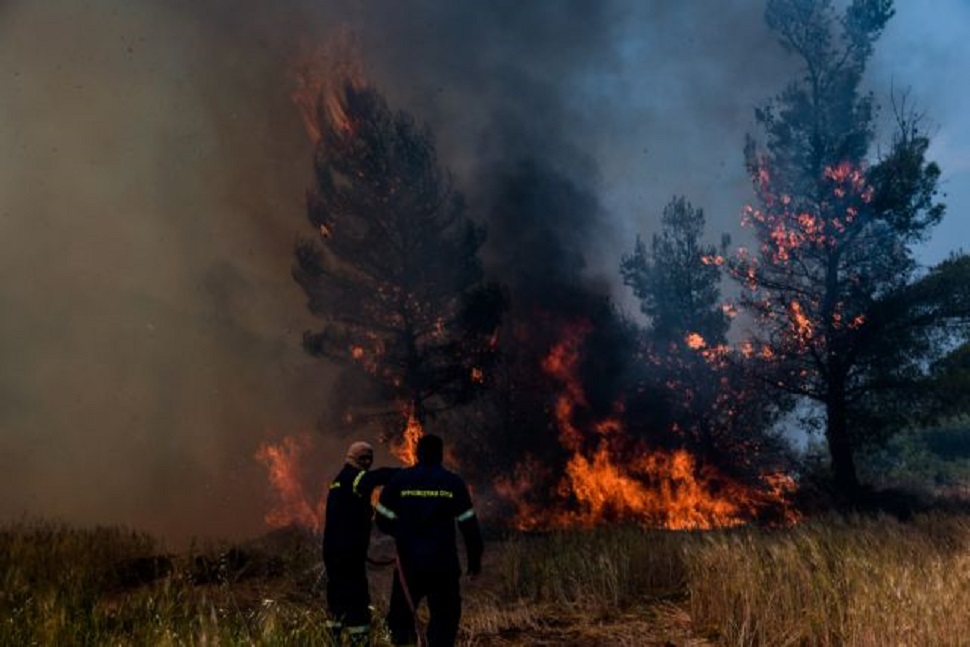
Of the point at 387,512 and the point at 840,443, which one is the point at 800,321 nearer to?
the point at 840,443

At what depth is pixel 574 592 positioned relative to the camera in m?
8.79

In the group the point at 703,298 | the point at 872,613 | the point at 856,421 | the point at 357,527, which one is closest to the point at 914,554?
the point at 872,613

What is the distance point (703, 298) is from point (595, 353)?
23.6ft

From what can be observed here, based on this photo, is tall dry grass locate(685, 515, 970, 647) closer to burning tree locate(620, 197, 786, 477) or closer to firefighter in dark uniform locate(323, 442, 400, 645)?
firefighter in dark uniform locate(323, 442, 400, 645)

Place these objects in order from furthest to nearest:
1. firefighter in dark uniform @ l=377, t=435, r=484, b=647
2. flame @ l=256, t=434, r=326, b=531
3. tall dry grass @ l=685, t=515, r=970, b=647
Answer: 1. flame @ l=256, t=434, r=326, b=531
2. firefighter in dark uniform @ l=377, t=435, r=484, b=647
3. tall dry grass @ l=685, t=515, r=970, b=647

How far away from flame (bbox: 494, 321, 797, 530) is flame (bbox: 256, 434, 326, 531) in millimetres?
6965

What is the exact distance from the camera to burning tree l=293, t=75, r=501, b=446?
72.9 ft

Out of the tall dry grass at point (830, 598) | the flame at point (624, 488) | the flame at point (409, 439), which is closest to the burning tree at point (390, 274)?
the flame at point (409, 439)

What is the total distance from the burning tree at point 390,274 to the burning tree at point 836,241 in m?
8.71

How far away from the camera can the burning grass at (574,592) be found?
17.6 feet

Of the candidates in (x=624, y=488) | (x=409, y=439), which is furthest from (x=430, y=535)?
(x=409, y=439)

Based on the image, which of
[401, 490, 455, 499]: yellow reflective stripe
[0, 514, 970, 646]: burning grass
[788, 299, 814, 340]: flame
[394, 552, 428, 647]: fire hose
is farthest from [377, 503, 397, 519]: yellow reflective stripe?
[788, 299, 814, 340]: flame

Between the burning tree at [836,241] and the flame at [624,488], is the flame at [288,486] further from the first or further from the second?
the burning tree at [836,241]

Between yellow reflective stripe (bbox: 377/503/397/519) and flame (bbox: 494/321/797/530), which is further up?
flame (bbox: 494/321/797/530)
